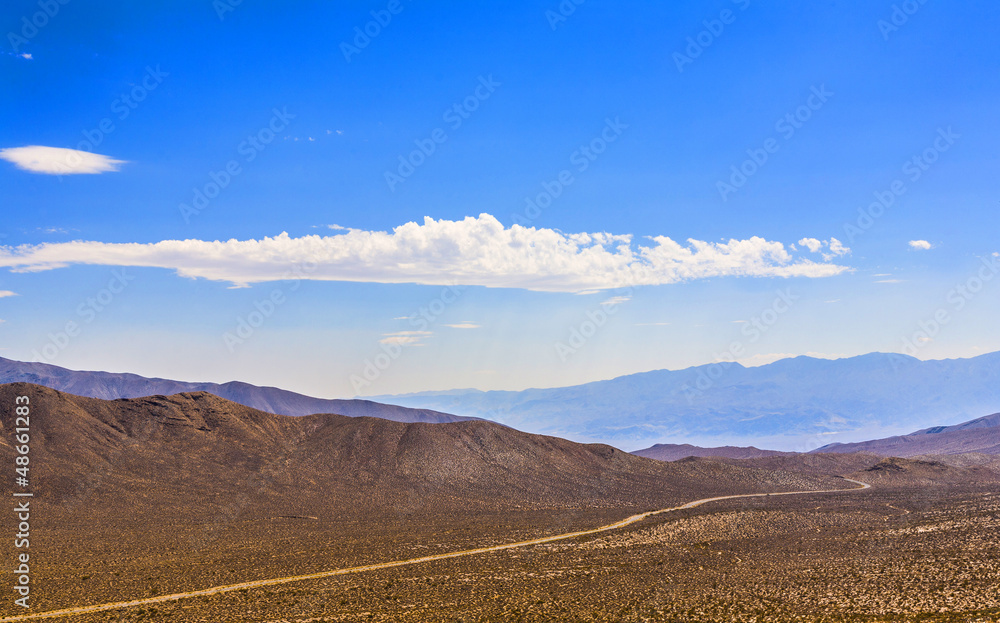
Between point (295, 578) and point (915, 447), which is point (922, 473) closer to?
point (915, 447)

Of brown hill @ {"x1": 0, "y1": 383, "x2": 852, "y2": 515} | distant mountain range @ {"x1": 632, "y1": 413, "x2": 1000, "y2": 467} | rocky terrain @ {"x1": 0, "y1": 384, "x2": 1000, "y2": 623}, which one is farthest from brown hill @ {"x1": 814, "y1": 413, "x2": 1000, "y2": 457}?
brown hill @ {"x1": 0, "y1": 383, "x2": 852, "y2": 515}

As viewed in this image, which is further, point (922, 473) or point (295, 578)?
point (922, 473)

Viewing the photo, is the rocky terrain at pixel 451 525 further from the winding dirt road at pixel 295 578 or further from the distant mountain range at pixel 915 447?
the distant mountain range at pixel 915 447

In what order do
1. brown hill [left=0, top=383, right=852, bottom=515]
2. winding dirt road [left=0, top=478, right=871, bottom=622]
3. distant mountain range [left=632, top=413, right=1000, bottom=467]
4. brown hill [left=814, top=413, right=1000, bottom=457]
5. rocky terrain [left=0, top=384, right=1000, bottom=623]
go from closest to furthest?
1. winding dirt road [left=0, top=478, right=871, bottom=622]
2. rocky terrain [left=0, top=384, right=1000, bottom=623]
3. brown hill [left=0, top=383, right=852, bottom=515]
4. brown hill [left=814, top=413, right=1000, bottom=457]
5. distant mountain range [left=632, top=413, right=1000, bottom=467]

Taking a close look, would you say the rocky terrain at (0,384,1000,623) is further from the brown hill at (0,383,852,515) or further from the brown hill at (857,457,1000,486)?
the brown hill at (857,457,1000,486)

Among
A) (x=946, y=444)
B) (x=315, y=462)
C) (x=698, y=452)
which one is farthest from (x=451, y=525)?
(x=946, y=444)

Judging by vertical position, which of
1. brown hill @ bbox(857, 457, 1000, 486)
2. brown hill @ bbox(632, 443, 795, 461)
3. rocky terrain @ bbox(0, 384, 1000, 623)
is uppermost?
rocky terrain @ bbox(0, 384, 1000, 623)

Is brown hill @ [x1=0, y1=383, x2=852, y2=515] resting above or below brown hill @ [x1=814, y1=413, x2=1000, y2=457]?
above

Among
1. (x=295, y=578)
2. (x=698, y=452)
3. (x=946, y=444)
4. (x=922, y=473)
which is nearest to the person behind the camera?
(x=295, y=578)

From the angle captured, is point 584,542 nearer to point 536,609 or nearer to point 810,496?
point 536,609

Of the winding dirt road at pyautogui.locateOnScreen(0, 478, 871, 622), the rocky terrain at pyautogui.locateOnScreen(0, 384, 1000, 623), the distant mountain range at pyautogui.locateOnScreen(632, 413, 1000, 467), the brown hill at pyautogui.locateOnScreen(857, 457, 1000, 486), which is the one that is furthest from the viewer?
the distant mountain range at pyautogui.locateOnScreen(632, 413, 1000, 467)

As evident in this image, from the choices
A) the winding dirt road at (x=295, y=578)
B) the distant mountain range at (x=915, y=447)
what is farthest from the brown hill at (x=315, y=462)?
the distant mountain range at (x=915, y=447)

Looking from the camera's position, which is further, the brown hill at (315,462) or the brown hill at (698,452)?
the brown hill at (698,452)

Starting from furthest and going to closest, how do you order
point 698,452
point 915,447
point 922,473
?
point 698,452 → point 915,447 → point 922,473
